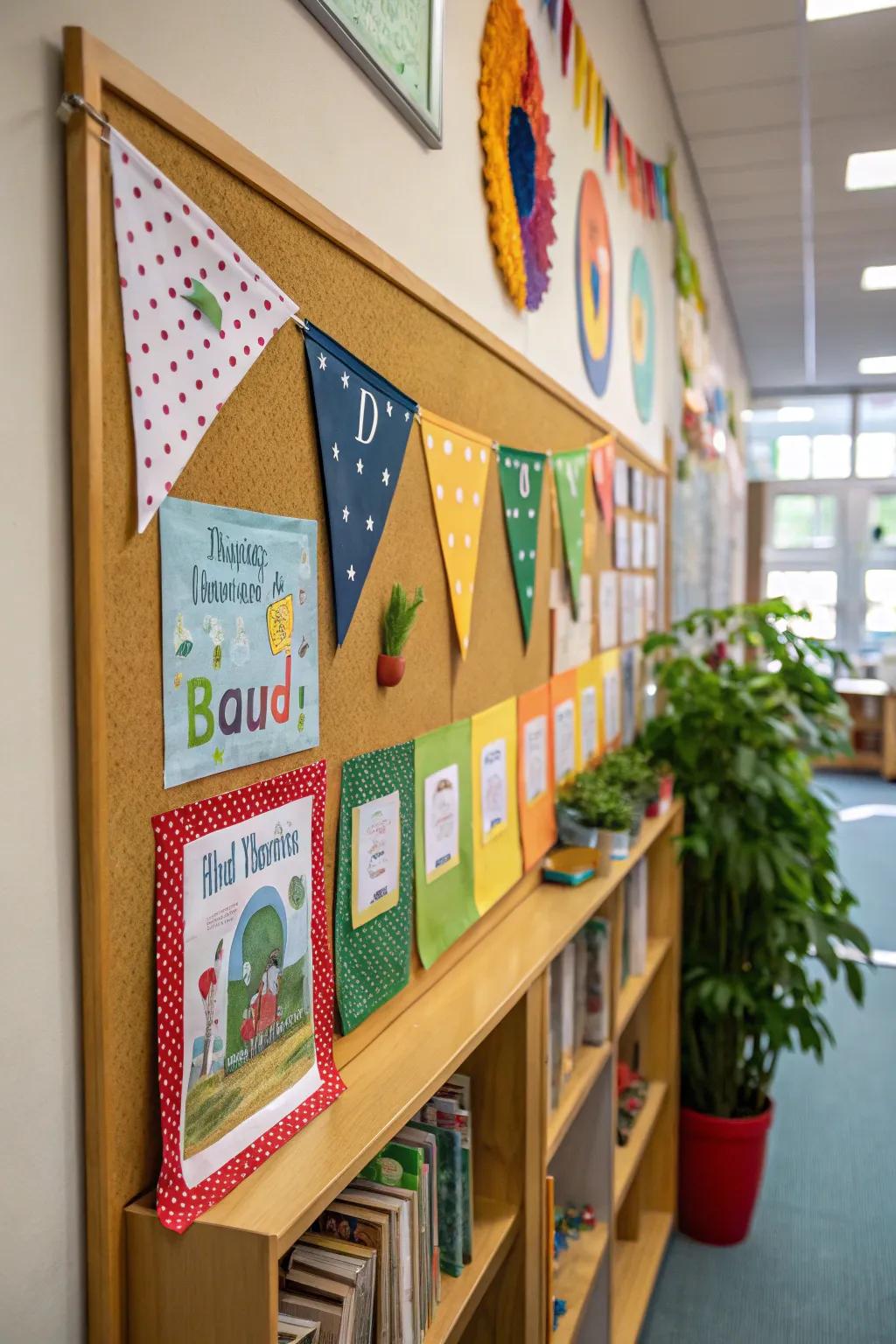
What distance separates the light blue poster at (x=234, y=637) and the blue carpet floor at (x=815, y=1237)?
1778mm

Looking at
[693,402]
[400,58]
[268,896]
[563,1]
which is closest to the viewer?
[268,896]

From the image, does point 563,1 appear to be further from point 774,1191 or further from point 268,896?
point 774,1191

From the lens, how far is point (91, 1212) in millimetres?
761

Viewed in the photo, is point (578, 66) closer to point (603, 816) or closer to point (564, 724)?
point (564, 724)

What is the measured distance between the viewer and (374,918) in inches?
45.2

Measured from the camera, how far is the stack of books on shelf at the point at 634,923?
2135 millimetres

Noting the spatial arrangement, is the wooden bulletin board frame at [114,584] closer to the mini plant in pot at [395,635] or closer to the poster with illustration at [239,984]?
the poster with illustration at [239,984]

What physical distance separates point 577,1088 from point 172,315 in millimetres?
1272

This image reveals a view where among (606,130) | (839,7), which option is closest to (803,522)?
(839,7)

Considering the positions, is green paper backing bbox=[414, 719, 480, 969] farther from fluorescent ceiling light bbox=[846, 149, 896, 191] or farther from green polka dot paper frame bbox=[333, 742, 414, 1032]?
fluorescent ceiling light bbox=[846, 149, 896, 191]

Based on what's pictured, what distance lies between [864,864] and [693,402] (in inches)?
113

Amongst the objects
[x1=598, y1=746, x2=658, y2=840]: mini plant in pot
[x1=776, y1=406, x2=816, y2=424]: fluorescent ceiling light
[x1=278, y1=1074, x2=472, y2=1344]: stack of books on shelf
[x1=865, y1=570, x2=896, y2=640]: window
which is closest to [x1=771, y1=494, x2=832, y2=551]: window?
[x1=865, y1=570, x2=896, y2=640]: window

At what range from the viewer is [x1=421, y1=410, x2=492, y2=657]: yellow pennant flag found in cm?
128

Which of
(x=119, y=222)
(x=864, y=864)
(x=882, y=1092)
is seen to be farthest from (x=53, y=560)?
(x=864, y=864)
